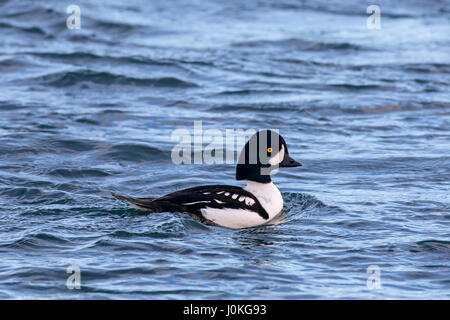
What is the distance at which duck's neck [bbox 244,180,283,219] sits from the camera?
36.1 ft

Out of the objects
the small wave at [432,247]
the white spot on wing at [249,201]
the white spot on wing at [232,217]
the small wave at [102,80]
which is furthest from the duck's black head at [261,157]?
the small wave at [102,80]

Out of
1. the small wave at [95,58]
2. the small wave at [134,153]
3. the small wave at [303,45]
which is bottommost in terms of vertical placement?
the small wave at [134,153]

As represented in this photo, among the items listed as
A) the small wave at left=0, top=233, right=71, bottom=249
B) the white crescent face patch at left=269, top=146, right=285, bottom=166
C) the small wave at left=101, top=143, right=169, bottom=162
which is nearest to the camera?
the small wave at left=0, top=233, right=71, bottom=249

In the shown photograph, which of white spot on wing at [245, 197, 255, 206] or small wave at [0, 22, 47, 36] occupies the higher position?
small wave at [0, 22, 47, 36]

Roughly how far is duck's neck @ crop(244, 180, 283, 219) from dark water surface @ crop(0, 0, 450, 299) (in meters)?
0.24

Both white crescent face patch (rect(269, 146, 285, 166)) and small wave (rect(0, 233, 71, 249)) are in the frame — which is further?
white crescent face patch (rect(269, 146, 285, 166))

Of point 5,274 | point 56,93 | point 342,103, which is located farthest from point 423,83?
point 5,274

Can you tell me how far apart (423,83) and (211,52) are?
5.46 metres

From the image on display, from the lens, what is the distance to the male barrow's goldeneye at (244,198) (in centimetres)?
1046

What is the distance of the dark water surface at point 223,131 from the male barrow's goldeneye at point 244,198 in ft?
0.64

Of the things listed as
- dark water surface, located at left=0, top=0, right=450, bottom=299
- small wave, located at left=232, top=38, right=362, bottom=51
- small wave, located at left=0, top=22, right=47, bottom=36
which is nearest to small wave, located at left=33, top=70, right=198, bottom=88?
dark water surface, located at left=0, top=0, right=450, bottom=299

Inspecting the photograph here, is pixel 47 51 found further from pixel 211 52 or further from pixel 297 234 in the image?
pixel 297 234

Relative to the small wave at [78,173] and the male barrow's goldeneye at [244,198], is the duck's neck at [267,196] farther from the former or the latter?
the small wave at [78,173]

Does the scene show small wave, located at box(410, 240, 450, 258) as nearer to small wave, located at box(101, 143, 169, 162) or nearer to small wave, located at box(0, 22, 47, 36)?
small wave, located at box(101, 143, 169, 162)
